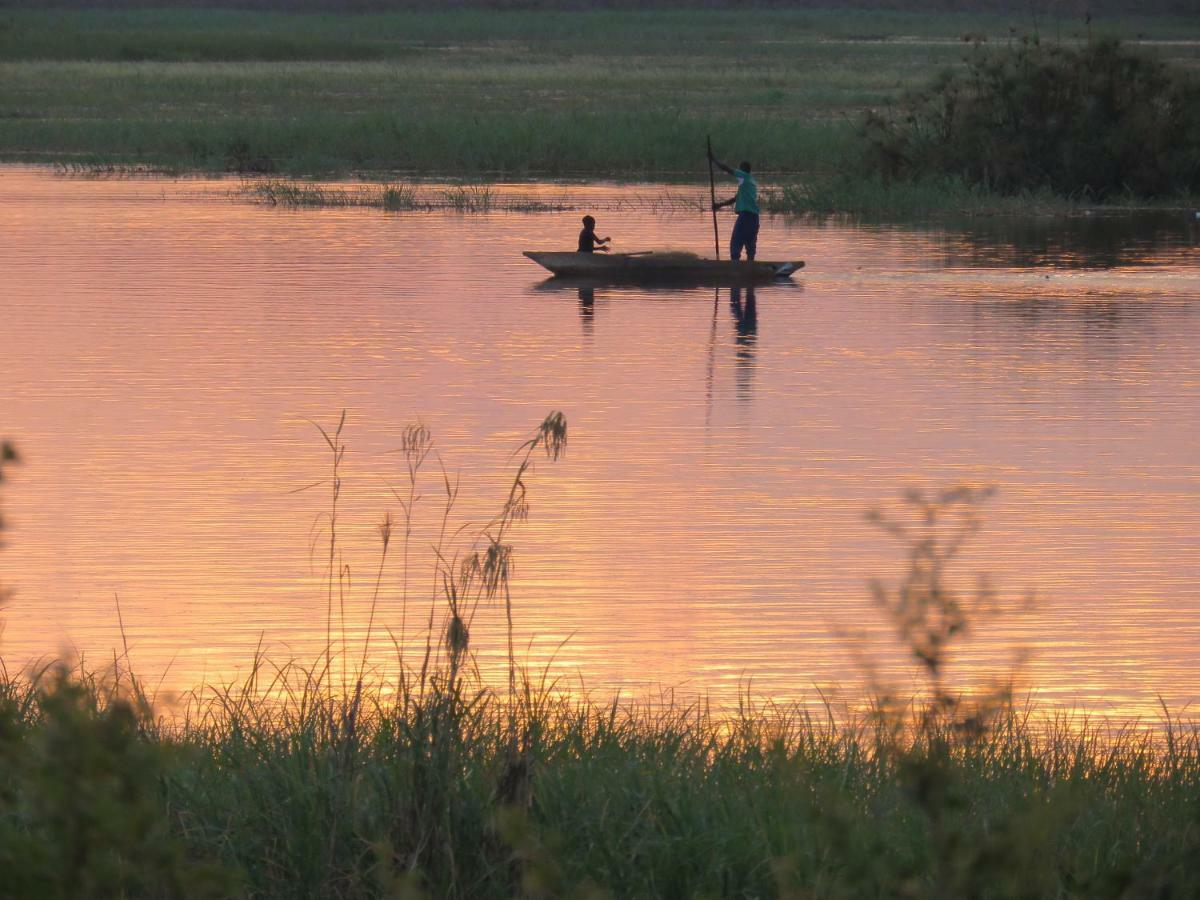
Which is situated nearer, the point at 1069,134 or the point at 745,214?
the point at 745,214

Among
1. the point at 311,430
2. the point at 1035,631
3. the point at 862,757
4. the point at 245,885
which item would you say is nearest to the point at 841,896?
the point at 245,885

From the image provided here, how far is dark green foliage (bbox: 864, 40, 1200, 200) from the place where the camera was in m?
37.7

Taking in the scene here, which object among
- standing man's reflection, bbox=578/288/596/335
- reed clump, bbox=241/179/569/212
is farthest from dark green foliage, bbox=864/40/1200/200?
standing man's reflection, bbox=578/288/596/335

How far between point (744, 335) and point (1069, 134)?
62.6 feet

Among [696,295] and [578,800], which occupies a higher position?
[578,800]

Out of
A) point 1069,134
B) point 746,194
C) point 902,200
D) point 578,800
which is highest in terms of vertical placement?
point 1069,134

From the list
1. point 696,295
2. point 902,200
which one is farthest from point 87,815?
point 902,200

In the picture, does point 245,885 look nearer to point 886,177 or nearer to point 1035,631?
point 1035,631

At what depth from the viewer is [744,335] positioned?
20.6 meters

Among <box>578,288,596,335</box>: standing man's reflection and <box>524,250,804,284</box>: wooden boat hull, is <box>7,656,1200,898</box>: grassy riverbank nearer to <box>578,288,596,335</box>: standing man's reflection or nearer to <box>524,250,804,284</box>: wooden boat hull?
<box>578,288,596,335</box>: standing man's reflection

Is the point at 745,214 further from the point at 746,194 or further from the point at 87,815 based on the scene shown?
the point at 87,815

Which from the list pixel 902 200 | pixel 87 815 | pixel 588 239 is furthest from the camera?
pixel 902 200

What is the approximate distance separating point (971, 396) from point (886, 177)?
21.8m

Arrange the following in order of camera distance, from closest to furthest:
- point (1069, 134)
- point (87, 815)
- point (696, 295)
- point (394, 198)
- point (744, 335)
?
point (87, 815) < point (744, 335) < point (696, 295) < point (394, 198) < point (1069, 134)
